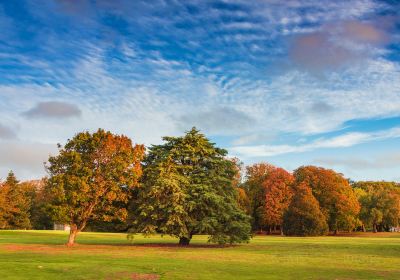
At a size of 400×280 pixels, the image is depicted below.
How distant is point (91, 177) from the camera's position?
4694cm

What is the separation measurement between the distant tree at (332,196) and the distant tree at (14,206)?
6992 cm

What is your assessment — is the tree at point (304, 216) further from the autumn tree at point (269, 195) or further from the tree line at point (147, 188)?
the tree line at point (147, 188)

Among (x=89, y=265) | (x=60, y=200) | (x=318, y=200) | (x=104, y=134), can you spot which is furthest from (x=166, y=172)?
(x=318, y=200)

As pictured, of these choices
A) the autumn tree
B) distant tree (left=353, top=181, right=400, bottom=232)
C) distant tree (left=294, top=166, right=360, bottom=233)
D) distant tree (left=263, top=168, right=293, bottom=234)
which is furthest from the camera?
distant tree (left=353, top=181, right=400, bottom=232)

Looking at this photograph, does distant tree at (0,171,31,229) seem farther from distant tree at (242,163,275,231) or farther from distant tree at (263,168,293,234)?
distant tree at (263,168,293,234)

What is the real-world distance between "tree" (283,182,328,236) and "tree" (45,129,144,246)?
173 feet

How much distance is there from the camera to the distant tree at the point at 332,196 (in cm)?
9931

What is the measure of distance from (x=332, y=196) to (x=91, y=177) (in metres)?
68.0

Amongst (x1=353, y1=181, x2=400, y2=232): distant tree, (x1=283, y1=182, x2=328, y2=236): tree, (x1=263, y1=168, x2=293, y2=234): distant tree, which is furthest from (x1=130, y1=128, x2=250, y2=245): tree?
(x1=353, y1=181, x2=400, y2=232): distant tree

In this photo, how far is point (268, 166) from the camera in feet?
370

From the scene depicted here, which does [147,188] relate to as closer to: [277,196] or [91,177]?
[91,177]

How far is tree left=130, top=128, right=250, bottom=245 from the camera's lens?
46.4 m

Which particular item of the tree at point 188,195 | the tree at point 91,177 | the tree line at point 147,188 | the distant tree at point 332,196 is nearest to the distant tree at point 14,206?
the tree line at point 147,188

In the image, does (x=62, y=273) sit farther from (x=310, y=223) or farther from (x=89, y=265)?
(x=310, y=223)
